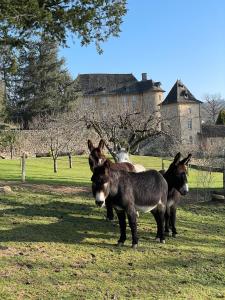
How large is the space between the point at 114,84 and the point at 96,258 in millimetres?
87860

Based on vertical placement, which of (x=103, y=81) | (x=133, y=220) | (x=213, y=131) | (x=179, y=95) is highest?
(x=103, y=81)

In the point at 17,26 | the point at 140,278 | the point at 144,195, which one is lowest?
the point at 140,278

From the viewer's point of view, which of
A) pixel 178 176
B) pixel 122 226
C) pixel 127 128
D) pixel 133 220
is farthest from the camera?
pixel 127 128

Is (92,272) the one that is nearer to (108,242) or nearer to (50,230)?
(108,242)

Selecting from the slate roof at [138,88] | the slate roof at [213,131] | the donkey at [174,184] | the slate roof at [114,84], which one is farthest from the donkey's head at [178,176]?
the slate roof at [138,88]

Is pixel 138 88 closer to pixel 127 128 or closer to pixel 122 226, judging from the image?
pixel 127 128

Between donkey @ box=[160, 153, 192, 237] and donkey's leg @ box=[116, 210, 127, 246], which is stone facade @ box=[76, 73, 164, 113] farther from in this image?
donkey's leg @ box=[116, 210, 127, 246]

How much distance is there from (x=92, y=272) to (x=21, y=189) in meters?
8.63

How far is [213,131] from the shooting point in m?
79.9

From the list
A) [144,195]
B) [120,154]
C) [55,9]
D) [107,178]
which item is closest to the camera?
[107,178]

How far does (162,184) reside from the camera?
8828 millimetres

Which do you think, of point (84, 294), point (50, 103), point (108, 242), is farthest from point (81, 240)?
point (50, 103)

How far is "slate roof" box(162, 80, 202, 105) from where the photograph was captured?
285 ft

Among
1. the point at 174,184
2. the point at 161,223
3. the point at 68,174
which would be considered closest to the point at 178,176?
the point at 174,184
